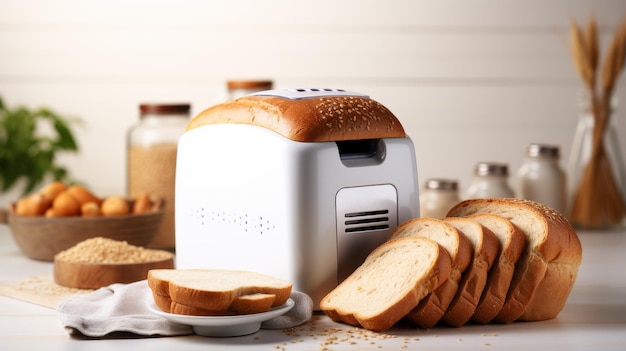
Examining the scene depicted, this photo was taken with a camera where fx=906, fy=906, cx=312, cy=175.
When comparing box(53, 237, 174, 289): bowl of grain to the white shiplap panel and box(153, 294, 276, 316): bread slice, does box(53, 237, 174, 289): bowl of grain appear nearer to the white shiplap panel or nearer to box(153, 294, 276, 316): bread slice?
box(153, 294, 276, 316): bread slice

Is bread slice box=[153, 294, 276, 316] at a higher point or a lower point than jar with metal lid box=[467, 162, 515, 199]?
lower

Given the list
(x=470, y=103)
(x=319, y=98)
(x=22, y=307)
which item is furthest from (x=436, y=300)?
(x=470, y=103)

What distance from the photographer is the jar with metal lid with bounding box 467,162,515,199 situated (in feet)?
7.17

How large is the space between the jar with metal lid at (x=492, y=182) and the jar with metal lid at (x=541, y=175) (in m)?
0.12

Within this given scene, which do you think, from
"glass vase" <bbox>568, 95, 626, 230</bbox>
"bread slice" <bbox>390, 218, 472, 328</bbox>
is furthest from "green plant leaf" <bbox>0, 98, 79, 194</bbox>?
"bread slice" <bbox>390, 218, 472, 328</bbox>

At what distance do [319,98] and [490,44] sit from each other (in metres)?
2.13

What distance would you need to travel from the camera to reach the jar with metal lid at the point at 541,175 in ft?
7.53

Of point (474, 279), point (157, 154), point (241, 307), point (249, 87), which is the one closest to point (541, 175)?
point (249, 87)

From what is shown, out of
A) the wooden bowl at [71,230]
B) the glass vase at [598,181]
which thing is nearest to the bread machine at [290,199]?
the wooden bowl at [71,230]

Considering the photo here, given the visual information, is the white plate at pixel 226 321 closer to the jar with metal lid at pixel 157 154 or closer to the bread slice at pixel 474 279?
the bread slice at pixel 474 279

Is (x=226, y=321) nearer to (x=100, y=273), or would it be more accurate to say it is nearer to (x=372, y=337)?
(x=372, y=337)

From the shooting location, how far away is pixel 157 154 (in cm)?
206

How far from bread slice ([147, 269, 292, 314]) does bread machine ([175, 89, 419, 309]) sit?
9cm

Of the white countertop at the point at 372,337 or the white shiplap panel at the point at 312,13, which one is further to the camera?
the white shiplap panel at the point at 312,13
